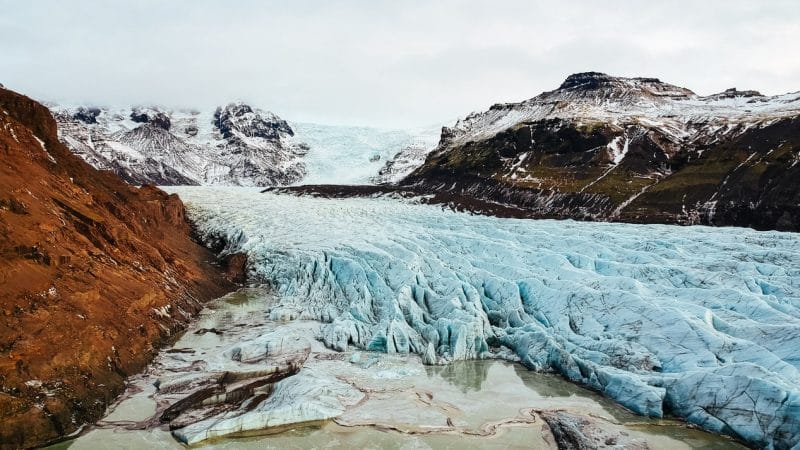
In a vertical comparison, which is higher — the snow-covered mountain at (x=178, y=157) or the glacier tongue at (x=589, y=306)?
the snow-covered mountain at (x=178, y=157)

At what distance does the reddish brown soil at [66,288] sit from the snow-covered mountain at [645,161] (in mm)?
50400

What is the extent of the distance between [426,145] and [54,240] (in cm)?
15475

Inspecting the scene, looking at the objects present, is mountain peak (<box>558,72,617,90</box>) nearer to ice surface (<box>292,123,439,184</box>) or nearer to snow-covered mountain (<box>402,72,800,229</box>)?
A: snow-covered mountain (<box>402,72,800,229</box>)

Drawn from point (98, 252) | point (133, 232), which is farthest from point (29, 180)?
point (133, 232)

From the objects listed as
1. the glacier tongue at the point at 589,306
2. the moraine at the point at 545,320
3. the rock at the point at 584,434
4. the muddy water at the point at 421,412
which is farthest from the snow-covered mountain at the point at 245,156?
the rock at the point at 584,434

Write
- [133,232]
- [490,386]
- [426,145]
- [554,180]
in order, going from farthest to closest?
[426,145] → [554,180] → [133,232] → [490,386]

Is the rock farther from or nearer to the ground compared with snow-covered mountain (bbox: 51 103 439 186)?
nearer to the ground

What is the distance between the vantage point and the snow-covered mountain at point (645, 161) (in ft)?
176

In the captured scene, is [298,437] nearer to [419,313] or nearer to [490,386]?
[490,386]

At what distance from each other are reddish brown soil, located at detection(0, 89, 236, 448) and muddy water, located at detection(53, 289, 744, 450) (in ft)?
2.94

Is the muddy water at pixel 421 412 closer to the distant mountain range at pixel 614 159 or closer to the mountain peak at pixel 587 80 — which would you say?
the distant mountain range at pixel 614 159

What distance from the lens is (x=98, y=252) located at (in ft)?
61.2

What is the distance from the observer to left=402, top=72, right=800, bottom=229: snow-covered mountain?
176 feet

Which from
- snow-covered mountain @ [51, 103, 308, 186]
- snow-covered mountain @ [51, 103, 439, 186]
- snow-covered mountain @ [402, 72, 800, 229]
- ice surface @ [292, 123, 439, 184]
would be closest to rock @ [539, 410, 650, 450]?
snow-covered mountain @ [402, 72, 800, 229]
